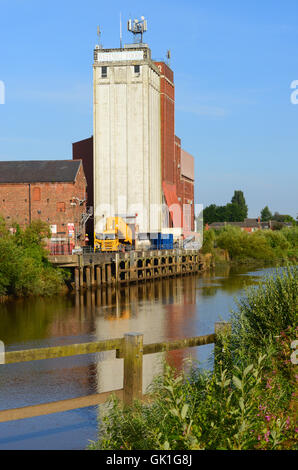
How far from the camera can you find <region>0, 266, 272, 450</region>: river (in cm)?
1044

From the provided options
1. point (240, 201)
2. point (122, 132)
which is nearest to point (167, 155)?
point (122, 132)

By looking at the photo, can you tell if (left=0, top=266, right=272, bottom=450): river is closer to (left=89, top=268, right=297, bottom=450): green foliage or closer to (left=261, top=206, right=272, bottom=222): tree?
(left=89, top=268, right=297, bottom=450): green foliage

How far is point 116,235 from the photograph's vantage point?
167 ft

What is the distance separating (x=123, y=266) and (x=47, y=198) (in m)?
8.87

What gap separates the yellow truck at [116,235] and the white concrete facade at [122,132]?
0.87m

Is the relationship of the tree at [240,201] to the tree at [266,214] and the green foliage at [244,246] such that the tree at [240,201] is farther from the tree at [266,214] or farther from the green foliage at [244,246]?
the green foliage at [244,246]

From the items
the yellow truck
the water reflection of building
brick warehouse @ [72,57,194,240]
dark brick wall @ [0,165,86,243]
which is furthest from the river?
brick warehouse @ [72,57,194,240]

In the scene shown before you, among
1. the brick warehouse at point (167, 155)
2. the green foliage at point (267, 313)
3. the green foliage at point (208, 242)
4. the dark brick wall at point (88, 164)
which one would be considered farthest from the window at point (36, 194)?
the green foliage at point (267, 313)

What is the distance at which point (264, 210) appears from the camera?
18850 centimetres

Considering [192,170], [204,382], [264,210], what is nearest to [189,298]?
[204,382]

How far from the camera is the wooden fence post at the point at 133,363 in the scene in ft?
21.6

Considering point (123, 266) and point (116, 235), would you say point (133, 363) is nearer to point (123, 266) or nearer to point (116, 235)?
point (123, 266)
